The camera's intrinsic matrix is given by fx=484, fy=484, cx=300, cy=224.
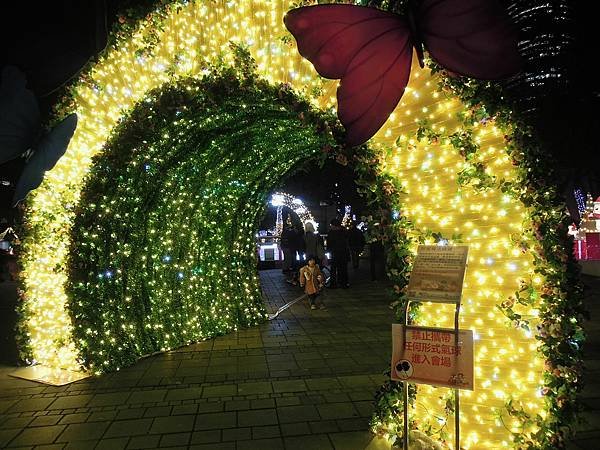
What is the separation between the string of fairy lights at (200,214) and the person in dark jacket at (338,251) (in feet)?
13.8

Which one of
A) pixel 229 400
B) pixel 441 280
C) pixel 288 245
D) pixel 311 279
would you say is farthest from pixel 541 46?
pixel 288 245

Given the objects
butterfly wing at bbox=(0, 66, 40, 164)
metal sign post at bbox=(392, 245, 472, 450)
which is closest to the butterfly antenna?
metal sign post at bbox=(392, 245, 472, 450)

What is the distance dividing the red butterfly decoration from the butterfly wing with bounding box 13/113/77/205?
2.55 meters

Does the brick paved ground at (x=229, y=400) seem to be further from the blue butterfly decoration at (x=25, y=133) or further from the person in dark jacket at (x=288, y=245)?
the person in dark jacket at (x=288, y=245)

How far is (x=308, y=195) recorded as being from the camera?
2105 centimetres

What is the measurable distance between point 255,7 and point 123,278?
3.85 m

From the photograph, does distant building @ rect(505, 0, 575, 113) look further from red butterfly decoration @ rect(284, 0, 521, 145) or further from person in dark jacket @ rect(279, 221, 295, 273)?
person in dark jacket @ rect(279, 221, 295, 273)

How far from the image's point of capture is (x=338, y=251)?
43.0ft

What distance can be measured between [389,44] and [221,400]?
12.6ft

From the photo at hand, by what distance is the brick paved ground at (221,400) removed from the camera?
4234mm

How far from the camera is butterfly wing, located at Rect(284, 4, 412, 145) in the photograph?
3219 mm

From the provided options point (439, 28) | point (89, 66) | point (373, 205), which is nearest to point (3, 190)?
point (89, 66)

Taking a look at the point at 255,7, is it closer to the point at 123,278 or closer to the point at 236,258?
the point at 123,278

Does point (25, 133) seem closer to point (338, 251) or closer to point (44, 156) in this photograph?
point (44, 156)
